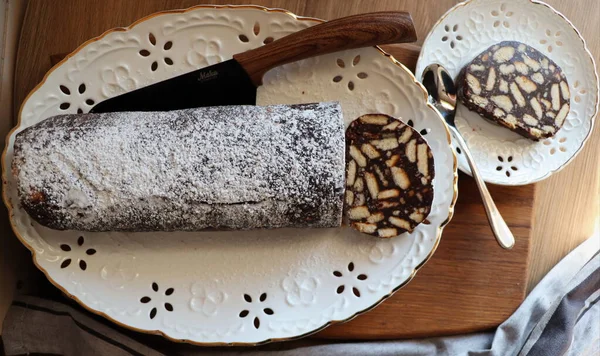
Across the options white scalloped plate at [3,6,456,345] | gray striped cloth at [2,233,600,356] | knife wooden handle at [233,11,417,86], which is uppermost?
knife wooden handle at [233,11,417,86]

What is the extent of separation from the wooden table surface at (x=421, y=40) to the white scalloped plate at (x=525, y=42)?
69 mm

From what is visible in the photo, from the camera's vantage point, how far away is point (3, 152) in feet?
3.88

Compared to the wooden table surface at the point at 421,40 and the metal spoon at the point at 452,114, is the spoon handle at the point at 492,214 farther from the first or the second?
the wooden table surface at the point at 421,40

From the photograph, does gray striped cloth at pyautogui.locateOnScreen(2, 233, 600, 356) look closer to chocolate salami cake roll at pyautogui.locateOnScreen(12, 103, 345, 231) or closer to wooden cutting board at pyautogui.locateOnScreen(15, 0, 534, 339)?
wooden cutting board at pyautogui.locateOnScreen(15, 0, 534, 339)

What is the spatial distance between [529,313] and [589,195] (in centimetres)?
38

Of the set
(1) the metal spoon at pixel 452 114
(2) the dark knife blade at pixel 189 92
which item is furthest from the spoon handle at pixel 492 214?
(2) the dark knife blade at pixel 189 92

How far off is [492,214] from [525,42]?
477 millimetres

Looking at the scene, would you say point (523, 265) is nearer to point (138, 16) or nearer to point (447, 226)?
point (447, 226)

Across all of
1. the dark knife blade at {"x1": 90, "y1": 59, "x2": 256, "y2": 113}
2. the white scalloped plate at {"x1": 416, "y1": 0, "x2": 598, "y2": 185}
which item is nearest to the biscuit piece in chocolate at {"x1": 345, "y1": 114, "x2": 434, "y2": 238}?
the white scalloped plate at {"x1": 416, "y1": 0, "x2": 598, "y2": 185}

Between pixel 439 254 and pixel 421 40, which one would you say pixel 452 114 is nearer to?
pixel 421 40

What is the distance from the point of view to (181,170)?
1081 mm

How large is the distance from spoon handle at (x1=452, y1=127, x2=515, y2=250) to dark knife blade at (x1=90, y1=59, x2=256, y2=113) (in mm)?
559

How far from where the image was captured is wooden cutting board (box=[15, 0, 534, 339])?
1.28 meters

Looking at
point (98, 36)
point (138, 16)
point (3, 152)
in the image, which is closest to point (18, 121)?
point (3, 152)
